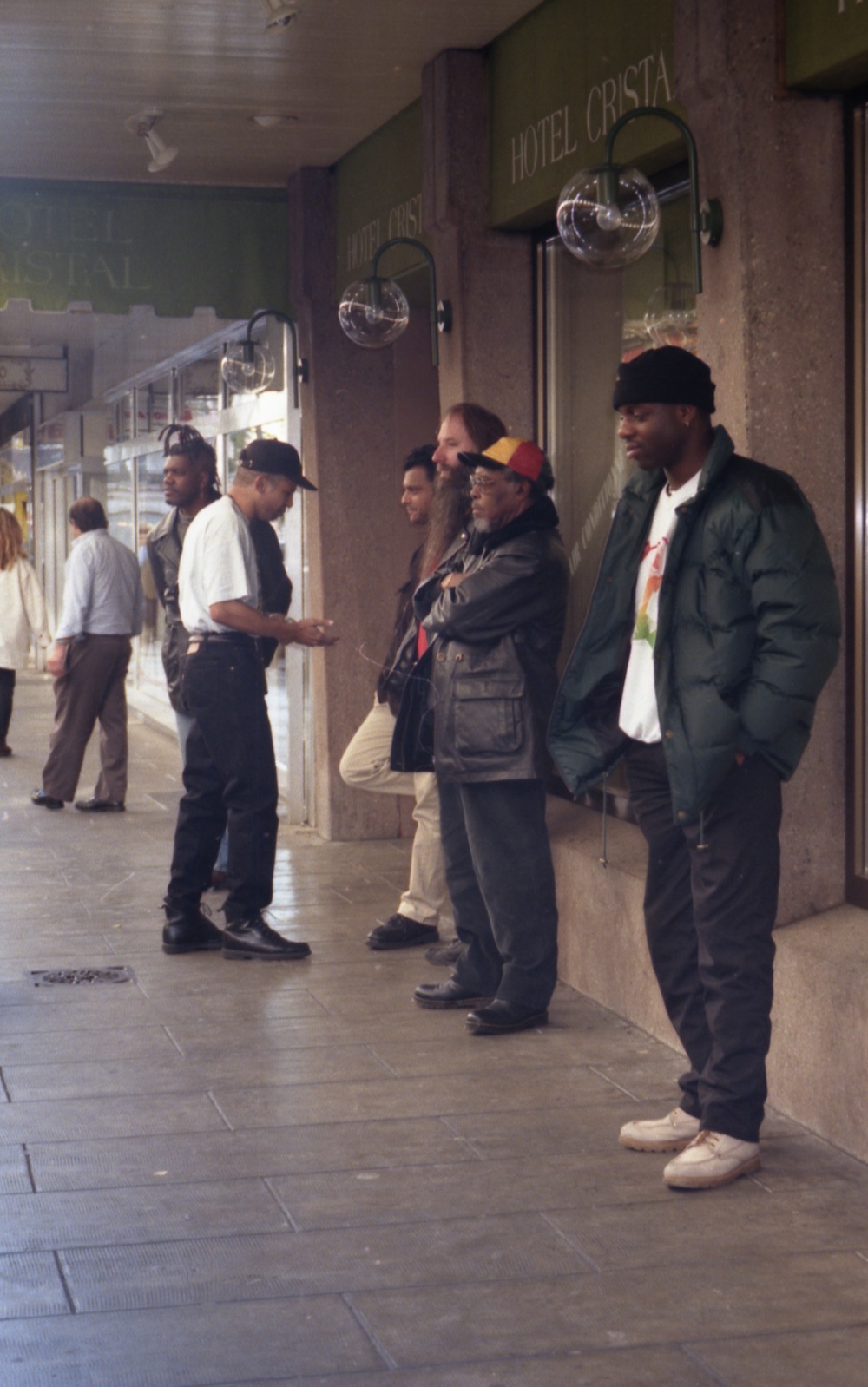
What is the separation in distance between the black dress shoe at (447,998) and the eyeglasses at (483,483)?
166 cm

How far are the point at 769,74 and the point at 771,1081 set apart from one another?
279 cm

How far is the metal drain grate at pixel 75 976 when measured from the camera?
646 centimetres

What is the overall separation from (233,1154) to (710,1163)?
46.4 inches

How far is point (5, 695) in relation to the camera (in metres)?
13.4

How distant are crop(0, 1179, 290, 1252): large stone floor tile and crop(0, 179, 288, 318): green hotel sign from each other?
6796 mm

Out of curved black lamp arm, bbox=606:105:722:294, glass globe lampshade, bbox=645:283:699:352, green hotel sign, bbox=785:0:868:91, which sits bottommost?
glass globe lampshade, bbox=645:283:699:352

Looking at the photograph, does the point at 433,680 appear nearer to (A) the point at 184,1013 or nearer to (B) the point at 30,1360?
(A) the point at 184,1013

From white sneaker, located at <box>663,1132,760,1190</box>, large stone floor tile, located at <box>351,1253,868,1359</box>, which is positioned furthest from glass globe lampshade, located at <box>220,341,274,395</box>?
Result: large stone floor tile, located at <box>351,1253,868,1359</box>

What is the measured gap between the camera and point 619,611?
183 inches

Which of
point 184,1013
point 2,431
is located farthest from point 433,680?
point 2,431

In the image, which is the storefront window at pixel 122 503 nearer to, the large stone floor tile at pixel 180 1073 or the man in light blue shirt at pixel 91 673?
the man in light blue shirt at pixel 91 673

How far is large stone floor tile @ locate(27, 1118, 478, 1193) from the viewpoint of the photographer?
4402mm

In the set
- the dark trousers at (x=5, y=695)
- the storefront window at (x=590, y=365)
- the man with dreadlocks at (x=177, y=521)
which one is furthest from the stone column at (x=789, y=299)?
the dark trousers at (x=5, y=695)

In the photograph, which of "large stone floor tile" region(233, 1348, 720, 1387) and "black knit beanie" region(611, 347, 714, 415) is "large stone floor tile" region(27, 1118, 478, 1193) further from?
"black knit beanie" region(611, 347, 714, 415)
